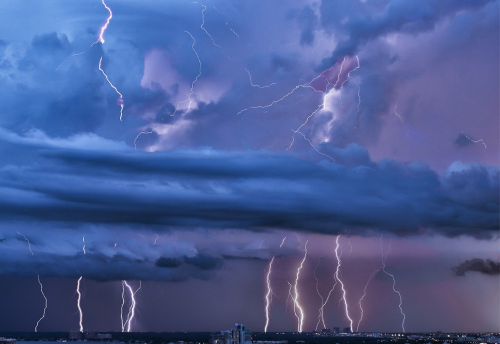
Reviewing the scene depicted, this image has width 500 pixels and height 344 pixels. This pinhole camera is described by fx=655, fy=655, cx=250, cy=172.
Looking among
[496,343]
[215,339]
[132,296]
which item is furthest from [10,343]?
[496,343]

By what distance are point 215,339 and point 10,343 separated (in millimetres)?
35471

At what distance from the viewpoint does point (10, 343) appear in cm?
10550

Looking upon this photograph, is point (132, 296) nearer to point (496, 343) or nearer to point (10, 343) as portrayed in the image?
point (10, 343)

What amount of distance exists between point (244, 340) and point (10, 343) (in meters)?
40.9

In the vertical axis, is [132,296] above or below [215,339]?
above

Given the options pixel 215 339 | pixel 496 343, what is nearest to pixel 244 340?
pixel 215 339

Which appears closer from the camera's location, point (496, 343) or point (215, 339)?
point (215, 339)

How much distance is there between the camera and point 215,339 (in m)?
94.7

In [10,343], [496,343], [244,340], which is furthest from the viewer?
[496,343]

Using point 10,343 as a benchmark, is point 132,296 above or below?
above

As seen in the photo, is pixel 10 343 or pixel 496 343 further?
pixel 496 343

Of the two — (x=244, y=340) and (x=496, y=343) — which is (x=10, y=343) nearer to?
(x=244, y=340)

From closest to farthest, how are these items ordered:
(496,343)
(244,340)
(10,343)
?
(244,340) < (10,343) < (496,343)

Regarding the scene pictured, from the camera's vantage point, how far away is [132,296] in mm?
105875
